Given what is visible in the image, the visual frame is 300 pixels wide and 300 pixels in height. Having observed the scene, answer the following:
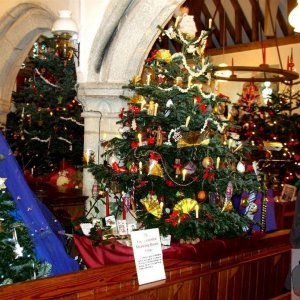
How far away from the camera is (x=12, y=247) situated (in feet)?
9.88

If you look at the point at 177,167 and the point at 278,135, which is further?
the point at 278,135

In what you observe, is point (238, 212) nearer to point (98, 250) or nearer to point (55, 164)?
point (98, 250)

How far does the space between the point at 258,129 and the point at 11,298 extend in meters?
7.89

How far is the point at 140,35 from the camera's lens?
18.8 feet

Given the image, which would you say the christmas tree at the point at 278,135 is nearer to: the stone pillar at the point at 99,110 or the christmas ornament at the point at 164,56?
the stone pillar at the point at 99,110

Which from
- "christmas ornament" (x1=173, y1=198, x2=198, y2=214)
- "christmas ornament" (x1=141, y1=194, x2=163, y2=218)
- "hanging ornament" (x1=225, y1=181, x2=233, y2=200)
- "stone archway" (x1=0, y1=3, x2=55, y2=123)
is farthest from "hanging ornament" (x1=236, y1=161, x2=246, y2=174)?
"stone archway" (x1=0, y1=3, x2=55, y2=123)

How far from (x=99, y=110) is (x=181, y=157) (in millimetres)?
1664

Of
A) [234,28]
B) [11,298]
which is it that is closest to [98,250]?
[11,298]

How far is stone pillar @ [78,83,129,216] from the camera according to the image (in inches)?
232

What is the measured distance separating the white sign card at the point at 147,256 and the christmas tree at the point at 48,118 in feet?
18.1

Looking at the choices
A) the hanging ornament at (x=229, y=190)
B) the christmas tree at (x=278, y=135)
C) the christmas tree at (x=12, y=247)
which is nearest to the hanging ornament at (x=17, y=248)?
the christmas tree at (x=12, y=247)

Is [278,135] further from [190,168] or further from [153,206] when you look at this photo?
[153,206]

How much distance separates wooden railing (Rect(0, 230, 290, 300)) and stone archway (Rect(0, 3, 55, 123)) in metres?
3.78

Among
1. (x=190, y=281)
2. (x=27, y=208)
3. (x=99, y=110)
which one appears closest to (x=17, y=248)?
A: (x=27, y=208)
